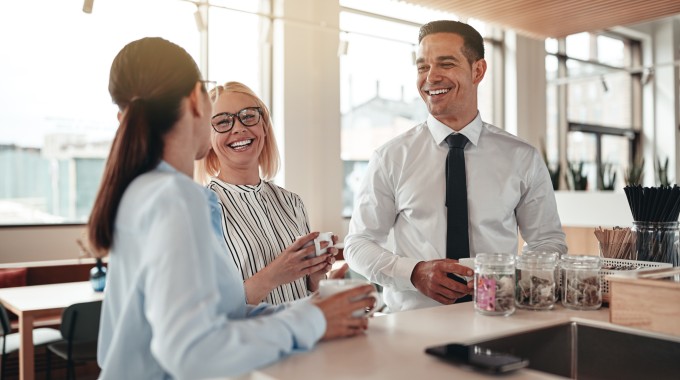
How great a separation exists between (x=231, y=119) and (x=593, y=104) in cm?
789

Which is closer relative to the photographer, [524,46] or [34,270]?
[34,270]

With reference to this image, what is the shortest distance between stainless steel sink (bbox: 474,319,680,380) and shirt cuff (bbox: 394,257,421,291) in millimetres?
564

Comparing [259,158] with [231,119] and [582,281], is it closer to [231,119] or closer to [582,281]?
[231,119]

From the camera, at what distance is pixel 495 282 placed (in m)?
1.62

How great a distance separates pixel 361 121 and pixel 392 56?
0.89 m

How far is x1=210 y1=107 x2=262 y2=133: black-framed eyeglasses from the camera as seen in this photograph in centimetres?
213

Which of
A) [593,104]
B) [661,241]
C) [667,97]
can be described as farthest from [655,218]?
[667,97]

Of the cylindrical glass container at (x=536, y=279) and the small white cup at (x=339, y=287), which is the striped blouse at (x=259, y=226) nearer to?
the small white cup at (x=339, y=287)

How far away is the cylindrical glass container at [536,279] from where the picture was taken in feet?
5.53

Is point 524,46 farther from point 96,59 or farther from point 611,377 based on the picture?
point 611,377

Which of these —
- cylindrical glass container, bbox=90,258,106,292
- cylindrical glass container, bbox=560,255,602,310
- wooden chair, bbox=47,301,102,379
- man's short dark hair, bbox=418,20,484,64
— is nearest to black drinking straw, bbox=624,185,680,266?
cylindrical glass container, bbox=560,255,602,310

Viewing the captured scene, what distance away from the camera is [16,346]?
3801 millimetres

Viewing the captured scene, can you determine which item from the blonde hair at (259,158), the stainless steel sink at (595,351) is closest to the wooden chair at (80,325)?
the blonde hair at (259,158)

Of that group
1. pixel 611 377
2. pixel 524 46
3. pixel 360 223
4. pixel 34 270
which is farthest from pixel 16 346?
pixel 524 46
